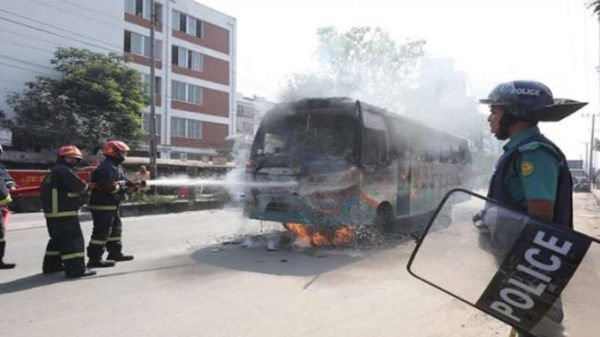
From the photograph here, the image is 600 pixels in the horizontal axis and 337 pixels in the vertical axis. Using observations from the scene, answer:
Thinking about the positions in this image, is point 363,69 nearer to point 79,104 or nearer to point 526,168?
point 79,104

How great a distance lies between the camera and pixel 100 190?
7.07 meters

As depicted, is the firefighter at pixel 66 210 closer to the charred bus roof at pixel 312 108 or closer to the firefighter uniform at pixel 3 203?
the firefighter uniform at pixel 3 203

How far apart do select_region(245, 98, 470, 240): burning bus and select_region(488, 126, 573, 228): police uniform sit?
19.7 feet

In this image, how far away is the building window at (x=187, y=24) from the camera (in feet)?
131

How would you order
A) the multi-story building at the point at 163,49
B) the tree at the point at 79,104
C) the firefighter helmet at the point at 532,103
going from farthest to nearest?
the multi-story building at the point at 163,49 → the tree at the point at 79,104 → the firefighter helmet at the point at 532,103

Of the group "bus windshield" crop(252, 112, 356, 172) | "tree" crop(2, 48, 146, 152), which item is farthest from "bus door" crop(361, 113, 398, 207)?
"tree" crop(2, 48, 146, 152)

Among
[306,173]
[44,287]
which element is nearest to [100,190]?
[44,287]

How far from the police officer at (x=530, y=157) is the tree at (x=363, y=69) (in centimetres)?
1189

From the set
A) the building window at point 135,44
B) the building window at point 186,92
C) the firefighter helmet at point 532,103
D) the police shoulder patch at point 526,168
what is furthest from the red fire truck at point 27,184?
the building window at point 186,92

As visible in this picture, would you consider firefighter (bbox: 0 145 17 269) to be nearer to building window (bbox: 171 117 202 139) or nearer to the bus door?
the bus door

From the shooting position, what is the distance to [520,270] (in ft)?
7.16

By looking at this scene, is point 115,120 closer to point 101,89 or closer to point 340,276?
point 101,89

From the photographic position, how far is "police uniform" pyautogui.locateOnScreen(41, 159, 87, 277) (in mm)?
6285

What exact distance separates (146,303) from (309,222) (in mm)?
3669
